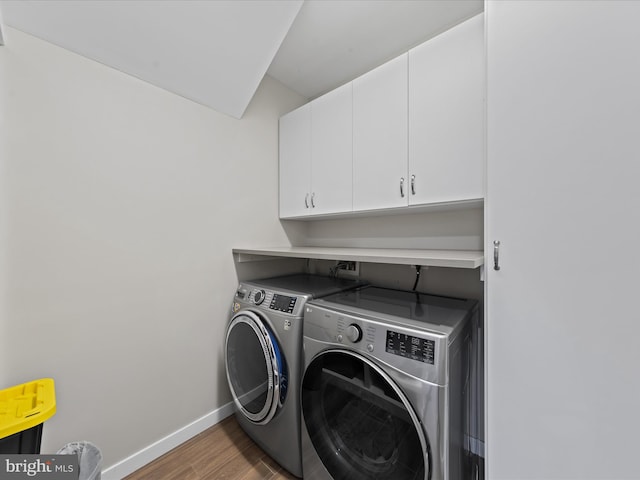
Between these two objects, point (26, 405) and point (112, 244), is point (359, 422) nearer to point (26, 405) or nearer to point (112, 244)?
point (26, 405)

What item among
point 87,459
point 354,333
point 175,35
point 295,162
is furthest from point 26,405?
point 295,162

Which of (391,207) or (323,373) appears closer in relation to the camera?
(323,373)

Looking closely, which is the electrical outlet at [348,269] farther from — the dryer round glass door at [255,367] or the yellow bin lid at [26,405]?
the yellow bin lid at [26,405]

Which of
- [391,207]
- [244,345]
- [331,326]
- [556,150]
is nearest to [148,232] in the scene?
[244,345]

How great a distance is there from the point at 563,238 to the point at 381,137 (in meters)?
1.00

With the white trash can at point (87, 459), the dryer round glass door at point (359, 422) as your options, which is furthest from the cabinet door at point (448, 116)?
the white trash can at point (87, 459)

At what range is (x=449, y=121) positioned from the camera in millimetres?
1237

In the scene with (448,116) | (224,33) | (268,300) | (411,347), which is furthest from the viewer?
(268,300)

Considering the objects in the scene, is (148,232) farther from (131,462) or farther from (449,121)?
(449,121)

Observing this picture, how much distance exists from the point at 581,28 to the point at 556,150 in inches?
13.6

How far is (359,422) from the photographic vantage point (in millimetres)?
1044

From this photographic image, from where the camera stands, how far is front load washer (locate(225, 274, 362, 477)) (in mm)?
1273

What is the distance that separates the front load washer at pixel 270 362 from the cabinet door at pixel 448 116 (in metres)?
0.82

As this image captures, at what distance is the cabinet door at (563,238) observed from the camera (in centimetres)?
69
